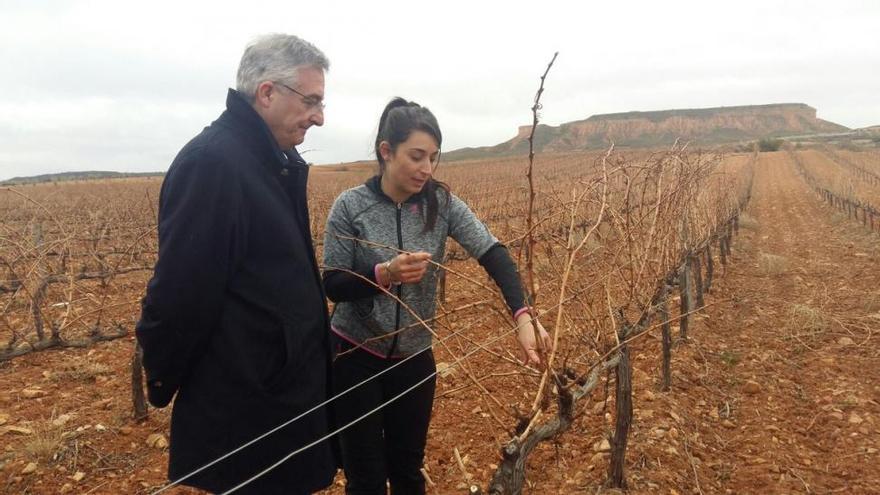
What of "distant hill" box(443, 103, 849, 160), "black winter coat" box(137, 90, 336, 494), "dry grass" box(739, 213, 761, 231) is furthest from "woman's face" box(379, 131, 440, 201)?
"distant hill" box(443, 103, 849, 160)

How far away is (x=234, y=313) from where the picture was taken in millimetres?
1238

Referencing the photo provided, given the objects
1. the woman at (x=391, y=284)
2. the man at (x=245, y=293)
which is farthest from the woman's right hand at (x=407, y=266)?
the man at (x=245, y=293)

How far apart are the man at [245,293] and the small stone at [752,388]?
3.85 metres

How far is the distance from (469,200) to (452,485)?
1201cm

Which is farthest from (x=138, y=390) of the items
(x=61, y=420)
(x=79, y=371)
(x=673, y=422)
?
(x=673, y=422)

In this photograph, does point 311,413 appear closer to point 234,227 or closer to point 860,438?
point 234,227

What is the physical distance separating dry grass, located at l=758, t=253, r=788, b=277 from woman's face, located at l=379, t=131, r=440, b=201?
7.87 meters

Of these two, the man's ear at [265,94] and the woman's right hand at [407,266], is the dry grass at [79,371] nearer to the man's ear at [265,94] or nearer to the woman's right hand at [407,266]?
the woman's right hand at [407,266]

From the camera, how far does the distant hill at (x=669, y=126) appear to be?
92.8 m

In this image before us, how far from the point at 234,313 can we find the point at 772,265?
8649 millimetres

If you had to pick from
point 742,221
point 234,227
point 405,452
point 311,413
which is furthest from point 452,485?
point 742,221

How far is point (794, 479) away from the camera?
296cm

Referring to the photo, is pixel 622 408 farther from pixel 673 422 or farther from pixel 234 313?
pixel 234 313

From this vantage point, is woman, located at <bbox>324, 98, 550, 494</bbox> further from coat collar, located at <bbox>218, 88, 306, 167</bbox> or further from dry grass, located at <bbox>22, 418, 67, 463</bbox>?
dry grass, located at <bbox>22, 418, 67, 463</bbox>
